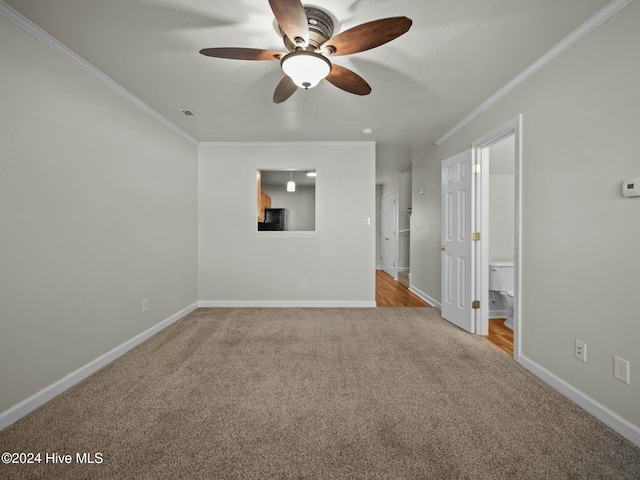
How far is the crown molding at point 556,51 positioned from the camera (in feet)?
5.23

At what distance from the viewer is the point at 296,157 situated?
4121mm

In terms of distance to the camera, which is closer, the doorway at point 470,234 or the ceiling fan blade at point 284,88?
the ceiling fan blade at point 284,88

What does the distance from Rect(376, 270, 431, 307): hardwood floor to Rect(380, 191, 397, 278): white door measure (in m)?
0.98

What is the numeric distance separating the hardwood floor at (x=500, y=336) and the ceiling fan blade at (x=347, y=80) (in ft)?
8.58

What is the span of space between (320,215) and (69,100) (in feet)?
9.32

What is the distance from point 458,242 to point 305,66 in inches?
102

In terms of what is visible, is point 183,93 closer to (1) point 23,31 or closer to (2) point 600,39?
(1) point 23,31

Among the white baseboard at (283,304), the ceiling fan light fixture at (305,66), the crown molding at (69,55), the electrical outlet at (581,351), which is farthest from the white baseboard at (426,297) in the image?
the crown molding at (69,55)

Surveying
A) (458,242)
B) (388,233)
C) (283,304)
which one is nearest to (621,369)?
(458,242)

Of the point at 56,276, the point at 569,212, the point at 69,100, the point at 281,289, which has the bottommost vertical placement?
the point at 281,289

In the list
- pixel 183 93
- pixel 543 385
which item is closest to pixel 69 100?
pixel 183 93

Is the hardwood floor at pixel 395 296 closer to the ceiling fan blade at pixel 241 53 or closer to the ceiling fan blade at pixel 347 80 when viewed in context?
the ceiling fan blade at pixel 347 80

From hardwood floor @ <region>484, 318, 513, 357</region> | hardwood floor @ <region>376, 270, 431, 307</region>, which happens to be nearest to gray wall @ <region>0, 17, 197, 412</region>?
hardwood floor @ <region>376, 270, 431, 307</region>

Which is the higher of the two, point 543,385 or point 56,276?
point 56,276
